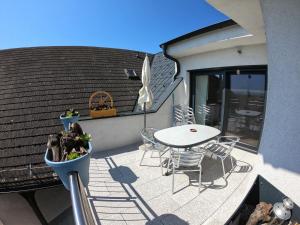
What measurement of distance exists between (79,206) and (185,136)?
151 inches

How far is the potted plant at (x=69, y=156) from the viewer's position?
1645 millimetres

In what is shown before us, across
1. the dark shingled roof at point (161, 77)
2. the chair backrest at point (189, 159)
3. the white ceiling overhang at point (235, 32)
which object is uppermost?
the white ceiling overhang at point (235, 32)

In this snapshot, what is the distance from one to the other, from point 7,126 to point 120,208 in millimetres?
4928

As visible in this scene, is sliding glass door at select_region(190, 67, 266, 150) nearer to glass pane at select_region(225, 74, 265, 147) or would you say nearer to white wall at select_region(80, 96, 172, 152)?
glass pane at select_region(225, 74, 265, 147)

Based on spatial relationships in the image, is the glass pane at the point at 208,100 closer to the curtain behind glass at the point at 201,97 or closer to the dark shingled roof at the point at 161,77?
the curtain behind glass at the point at 201,97

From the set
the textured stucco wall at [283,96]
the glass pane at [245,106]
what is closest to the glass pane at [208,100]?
the glass pane at [245,106]

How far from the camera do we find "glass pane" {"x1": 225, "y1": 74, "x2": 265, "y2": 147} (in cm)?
548

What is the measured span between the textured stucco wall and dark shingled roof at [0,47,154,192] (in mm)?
4564

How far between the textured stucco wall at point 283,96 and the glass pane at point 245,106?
256 centimetres

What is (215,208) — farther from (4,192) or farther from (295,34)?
(4,192)

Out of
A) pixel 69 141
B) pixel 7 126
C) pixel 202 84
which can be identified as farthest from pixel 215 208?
pixel 7 126

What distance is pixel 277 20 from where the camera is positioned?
2.70 meters

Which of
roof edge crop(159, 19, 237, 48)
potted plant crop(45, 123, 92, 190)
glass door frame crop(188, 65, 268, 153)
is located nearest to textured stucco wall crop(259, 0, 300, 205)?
roof edge crop(159, 19, 237, 48)

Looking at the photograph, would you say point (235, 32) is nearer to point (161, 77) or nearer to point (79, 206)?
point (79, 206)
